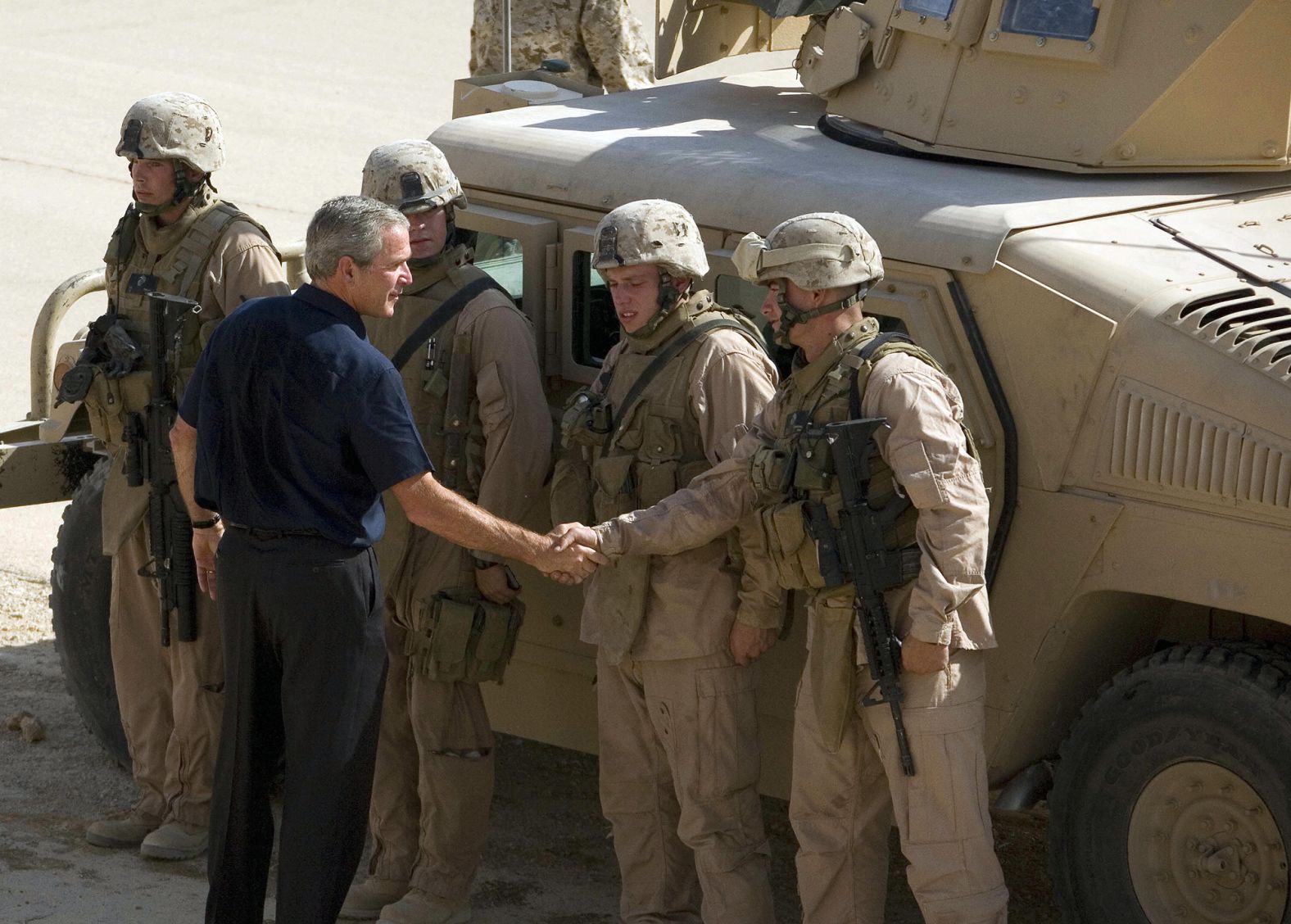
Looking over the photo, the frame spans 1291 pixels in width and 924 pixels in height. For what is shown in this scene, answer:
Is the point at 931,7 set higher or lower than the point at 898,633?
higher

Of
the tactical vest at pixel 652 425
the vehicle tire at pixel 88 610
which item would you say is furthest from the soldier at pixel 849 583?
the vehicle tire at pixel 88 610

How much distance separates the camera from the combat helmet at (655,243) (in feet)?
15.6

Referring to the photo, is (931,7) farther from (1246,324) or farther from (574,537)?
(574,537)

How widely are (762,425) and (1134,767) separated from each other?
1133 millimetres

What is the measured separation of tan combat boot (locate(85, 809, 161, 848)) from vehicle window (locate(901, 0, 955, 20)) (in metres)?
3.18

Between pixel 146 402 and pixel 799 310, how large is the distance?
2.11 m

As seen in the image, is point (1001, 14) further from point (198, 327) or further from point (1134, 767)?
point (198, 327)

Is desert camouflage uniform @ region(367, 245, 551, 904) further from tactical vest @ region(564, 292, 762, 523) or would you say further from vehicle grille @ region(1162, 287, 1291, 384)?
vehicle grille @ region(1162, 287, 1291, 384)

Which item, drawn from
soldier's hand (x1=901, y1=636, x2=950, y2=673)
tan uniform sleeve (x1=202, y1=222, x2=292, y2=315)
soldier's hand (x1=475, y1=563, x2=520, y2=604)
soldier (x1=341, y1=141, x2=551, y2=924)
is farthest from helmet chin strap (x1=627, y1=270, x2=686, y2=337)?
tan uniform sleeve (x1=202, y1=222, x2=292, y2=315)

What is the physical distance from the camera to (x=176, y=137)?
5621 mm

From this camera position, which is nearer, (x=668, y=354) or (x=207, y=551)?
(x=668, y=354)

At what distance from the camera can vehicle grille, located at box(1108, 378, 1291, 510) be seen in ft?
13.9

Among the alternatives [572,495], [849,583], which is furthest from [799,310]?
[572,495]

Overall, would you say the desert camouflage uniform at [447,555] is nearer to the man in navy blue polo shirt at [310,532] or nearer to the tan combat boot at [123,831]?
the man in navy blue polo shirt at [310,532]
